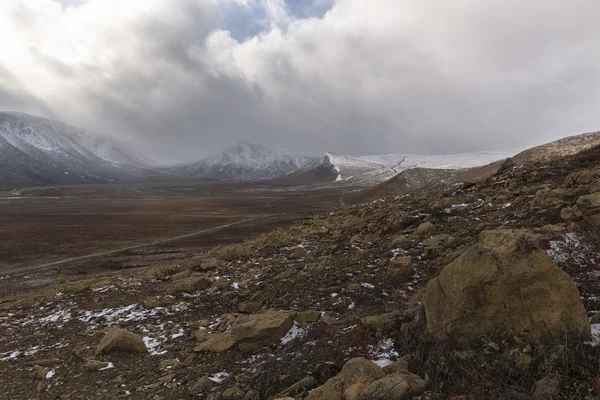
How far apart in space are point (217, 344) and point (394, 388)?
5586 millimetres

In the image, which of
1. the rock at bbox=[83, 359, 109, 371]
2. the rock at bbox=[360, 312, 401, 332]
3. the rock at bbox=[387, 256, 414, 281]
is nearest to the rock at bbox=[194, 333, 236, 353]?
the rock at bbox=[83, 359, 109, 371]

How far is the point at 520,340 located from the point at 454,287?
4.54ft

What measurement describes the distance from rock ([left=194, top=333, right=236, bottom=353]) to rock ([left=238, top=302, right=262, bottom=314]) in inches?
108

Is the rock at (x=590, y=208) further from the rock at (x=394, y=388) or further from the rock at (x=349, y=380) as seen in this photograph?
the rock at (x=349, y=380)

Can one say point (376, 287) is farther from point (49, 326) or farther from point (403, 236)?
point (49, 326)

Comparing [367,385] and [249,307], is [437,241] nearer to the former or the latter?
[249,307]

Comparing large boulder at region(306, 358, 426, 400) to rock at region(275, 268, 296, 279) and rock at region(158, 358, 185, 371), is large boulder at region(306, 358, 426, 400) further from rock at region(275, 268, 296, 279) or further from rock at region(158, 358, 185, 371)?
Result: rock at region(275, 268, 296, 279)

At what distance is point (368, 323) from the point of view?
841 cm

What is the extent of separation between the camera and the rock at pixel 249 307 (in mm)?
12797

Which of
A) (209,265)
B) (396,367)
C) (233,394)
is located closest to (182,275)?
(209,265)

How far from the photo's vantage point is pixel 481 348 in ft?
20.5

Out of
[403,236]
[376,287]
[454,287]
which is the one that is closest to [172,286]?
[376,287]

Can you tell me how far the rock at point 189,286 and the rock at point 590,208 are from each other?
47.7 ft

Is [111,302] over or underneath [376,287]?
underneath
